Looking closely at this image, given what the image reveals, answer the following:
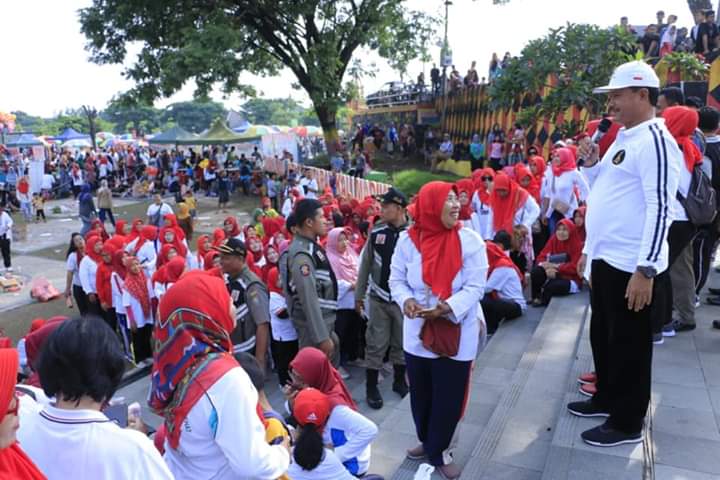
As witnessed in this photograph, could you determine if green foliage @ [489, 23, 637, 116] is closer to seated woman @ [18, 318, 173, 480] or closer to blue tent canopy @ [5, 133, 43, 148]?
seated woman @ [18, 318, 173, 480]

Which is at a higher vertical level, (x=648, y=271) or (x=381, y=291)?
(x=648, y=271)

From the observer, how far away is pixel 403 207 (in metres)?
4.65

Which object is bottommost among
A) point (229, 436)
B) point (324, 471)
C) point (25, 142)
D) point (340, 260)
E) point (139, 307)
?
point (139, 307)

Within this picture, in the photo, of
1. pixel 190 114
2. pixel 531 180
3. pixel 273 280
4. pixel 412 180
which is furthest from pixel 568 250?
pixel 190 114

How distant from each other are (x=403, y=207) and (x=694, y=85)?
6628 mm

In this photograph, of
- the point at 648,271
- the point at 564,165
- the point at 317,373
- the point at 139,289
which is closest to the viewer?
the point at 648,271

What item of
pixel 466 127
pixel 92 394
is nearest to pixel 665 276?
pixel 92 394

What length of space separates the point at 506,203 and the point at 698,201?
3408 millimetres

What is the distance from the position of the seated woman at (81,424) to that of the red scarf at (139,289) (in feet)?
17.1

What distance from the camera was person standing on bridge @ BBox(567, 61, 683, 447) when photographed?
251 centimetres

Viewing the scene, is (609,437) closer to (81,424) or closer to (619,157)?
(619,157)

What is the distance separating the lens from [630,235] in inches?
104

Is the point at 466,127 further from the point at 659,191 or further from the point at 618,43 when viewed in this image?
the point at 659,191

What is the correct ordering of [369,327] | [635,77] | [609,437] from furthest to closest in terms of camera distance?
[369,327], [609,437], [635,77]
